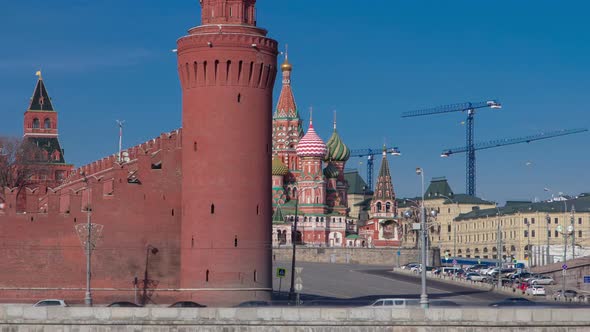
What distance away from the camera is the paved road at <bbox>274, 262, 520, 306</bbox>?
289 ft

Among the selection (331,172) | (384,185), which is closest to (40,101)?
(331,172)

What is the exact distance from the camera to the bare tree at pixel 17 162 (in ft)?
384

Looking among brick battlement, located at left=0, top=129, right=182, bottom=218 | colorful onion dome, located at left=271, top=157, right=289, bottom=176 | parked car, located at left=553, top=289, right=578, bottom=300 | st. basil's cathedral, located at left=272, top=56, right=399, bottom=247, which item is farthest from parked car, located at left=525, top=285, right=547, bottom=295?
colorful onion dome, located at left=271, top=157, right=289, bottom=176

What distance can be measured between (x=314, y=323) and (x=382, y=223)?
122560mm

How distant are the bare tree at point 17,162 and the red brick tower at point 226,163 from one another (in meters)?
45.6

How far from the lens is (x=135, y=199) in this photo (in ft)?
242

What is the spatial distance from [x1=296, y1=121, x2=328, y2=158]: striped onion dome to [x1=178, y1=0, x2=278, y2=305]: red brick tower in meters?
92.7

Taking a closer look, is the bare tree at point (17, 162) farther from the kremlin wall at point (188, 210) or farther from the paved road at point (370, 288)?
the kremlin wall at point (188, 210)

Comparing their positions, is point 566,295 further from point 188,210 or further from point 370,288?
point 188,210

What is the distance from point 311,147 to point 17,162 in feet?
179

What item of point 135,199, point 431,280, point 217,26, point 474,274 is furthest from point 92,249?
point 474,274

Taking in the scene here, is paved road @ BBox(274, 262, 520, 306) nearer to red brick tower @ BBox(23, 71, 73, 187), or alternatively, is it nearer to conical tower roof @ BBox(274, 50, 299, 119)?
red brick tower @ BBox(23, 71, 73, 187)

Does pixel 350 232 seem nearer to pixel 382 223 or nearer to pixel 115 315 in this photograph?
pixel 382 223

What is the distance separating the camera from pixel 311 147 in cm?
16688
